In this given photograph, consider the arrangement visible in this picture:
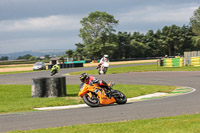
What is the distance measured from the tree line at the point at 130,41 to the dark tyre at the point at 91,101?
242ft

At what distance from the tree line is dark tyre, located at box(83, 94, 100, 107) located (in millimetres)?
73870

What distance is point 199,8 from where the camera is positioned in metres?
94.0

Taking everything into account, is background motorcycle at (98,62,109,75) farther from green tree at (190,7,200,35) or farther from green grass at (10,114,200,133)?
green tree at (190,7,200,35)

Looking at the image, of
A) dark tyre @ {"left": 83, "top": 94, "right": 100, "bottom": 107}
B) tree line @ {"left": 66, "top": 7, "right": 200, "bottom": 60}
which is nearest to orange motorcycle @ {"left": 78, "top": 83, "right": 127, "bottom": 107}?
dark tyre @ {"left": 83, "top": 94, "right": 100, "bottom": 107}

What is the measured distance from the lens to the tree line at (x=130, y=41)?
88.7 m

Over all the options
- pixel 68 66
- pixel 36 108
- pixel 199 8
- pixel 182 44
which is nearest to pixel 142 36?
pixel 182 44

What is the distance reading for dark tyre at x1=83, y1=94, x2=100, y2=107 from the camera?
1131cm

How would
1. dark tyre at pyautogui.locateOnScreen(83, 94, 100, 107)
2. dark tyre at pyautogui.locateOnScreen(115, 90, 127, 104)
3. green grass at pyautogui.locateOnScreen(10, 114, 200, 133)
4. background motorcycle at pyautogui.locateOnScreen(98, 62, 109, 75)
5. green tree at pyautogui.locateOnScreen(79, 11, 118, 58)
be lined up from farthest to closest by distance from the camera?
1. green tree at pyautogui.locateOnScreen(79, 11, 118, 58)
2. background motorcycle at pyautogui.locateOnScreen(98, 62, 109, 75)
3. dark tyre at pyautogui.locateOnScreen(115, 90, 127, 104)
4. dark tyre at pyautogui.locateOnScreen(83, 94, 100, 107)
5. green grass at pyautogui.locateOnScreen(10, 114, 200, 133)

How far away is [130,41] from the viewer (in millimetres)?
105375

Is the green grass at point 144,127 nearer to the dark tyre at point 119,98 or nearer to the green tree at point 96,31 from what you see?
the dark tyre at point 119,98

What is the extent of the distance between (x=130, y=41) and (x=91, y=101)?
312ft

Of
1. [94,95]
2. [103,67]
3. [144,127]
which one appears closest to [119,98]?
[94,95]

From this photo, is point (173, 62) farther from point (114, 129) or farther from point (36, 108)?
point (114, 129)

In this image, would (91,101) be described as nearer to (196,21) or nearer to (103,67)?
(103,67)
